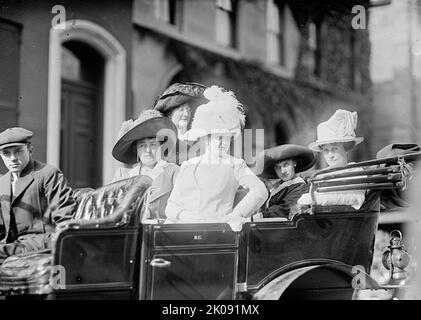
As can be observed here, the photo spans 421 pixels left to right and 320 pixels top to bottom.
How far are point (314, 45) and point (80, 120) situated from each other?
2.49 meters

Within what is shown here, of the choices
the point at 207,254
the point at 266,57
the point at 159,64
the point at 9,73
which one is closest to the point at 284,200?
the point at 207,254

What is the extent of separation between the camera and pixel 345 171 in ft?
10.5

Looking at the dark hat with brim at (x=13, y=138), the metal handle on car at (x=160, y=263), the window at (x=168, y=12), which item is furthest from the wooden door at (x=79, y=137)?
the window at (x=168, y=12)

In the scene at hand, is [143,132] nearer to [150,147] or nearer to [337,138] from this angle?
[150,147]

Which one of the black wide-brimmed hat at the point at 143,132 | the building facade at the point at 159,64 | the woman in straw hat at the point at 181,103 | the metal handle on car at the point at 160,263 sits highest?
the building facade at the point at 159,64

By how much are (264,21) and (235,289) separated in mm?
3119

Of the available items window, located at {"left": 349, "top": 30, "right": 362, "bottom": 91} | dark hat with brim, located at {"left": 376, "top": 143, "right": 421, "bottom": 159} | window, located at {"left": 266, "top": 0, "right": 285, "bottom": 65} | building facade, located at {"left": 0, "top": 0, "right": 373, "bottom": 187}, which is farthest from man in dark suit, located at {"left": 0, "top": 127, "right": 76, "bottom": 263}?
window, located at {"left": 349, "top": 30, "right": 362, "bottom": 91}

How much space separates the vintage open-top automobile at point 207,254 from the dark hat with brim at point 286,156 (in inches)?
15.8

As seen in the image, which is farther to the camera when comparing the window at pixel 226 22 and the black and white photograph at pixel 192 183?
the window at pixel 226 22

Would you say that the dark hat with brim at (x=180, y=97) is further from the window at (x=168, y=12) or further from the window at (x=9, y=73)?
the window at (x=168, y=12)

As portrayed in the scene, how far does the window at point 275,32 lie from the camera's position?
4.94 m

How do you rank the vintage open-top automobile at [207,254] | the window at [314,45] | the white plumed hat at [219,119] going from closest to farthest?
the vintage open-top automobile at [207,254], the white plumed hat at [219,119], the window at [314,45]

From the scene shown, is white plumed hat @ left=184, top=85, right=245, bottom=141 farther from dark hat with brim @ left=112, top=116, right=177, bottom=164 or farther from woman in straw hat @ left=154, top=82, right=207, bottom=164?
woman in straw hat @ left=154, top=82, right=207, bottom=164

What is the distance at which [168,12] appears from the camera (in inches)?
257
